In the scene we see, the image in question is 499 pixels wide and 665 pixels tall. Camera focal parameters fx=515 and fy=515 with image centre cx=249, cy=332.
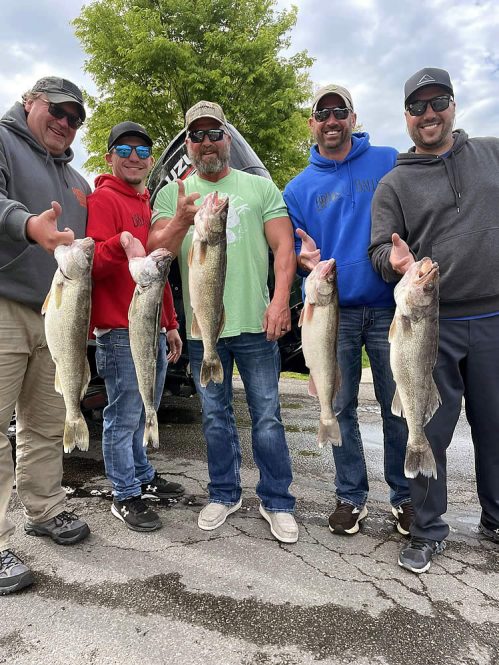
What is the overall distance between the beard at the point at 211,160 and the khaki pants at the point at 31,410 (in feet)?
4.74

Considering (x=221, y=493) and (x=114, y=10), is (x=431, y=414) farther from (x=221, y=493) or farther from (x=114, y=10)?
(x=114, y=10)

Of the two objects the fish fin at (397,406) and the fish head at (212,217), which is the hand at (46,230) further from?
the fish fin at (397,406)

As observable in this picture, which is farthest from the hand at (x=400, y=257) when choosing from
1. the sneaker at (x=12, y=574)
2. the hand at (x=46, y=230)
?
Answer: the sneaker at (x=12, y=574)

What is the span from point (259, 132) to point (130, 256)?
12173 millimetres

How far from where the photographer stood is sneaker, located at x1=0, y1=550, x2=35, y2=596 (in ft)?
9.26

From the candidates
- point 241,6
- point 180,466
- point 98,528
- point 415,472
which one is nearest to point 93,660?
point 98,528

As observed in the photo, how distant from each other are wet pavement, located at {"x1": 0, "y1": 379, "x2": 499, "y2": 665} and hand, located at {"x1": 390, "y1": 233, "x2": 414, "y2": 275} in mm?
1805

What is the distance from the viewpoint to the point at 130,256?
300 cm

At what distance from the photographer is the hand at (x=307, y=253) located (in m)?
3.26

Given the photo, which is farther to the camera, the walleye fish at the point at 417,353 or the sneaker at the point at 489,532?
the sneaker at the point at 489,532

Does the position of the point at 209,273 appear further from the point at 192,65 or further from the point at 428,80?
the point at 192,65

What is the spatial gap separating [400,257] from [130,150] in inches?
81.4

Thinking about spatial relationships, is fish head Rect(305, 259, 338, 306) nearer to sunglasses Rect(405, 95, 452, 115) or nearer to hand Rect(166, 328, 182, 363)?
sunglasses Rect(405, 95, 452, 115)

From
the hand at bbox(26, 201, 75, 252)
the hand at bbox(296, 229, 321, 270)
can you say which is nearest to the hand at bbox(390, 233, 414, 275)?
the hand at bbox(296, 229, 321, 270)
